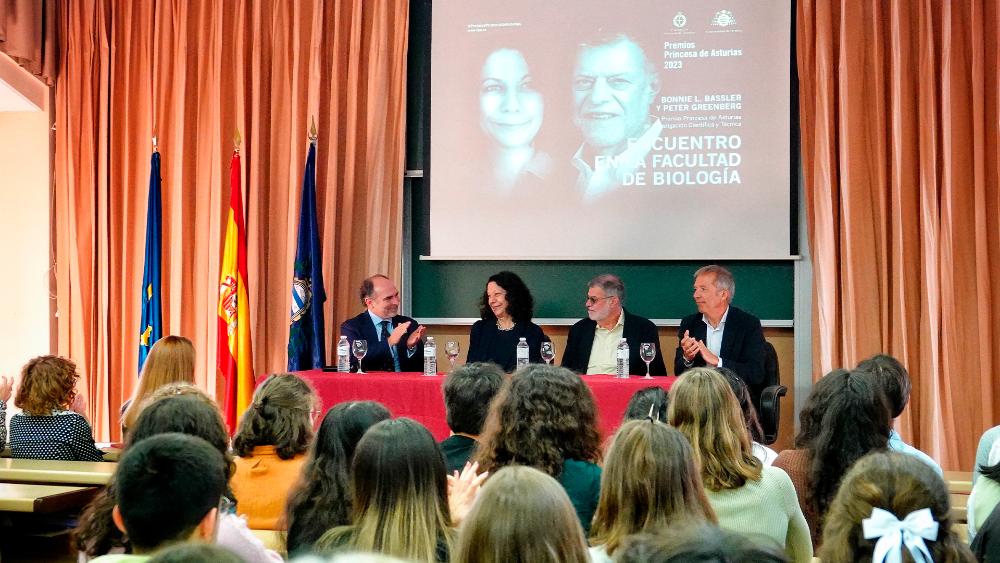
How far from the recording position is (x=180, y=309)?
23.0 ft

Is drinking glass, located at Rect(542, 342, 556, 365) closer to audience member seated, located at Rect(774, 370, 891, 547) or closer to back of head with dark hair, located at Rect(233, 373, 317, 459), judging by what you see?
back of head with dark hair, located at Rect(233, 373, 317, 459)

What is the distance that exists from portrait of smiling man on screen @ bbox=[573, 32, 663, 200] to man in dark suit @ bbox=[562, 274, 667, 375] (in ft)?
2.82

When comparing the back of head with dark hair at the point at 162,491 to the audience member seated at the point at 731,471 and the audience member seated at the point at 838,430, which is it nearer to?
the audience member seated at the point at 731,471

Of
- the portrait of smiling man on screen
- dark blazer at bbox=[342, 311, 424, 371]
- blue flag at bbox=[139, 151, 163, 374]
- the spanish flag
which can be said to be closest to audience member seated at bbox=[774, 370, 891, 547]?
dark blazer at bbox=[342, 311, 424, 371]

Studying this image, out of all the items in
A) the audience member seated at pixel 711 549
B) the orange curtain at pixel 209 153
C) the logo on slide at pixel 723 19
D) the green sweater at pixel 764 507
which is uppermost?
the logo on slide at pixel 723 19

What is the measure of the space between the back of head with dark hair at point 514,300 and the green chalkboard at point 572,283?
1.90 ft

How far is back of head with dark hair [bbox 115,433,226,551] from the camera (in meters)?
1.75

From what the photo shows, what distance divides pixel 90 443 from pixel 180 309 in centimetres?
278

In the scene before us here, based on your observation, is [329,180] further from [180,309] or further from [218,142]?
[180,309]

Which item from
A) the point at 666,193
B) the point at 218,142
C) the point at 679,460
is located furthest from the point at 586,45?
the point at 679,460

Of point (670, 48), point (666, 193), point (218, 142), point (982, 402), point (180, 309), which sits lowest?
point (982, 402)

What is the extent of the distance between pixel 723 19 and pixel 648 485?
4.86 m

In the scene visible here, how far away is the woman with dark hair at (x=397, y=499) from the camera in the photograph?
2.00m

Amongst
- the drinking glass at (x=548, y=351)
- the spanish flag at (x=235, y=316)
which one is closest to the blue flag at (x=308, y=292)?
the spanish flag at (x=235, y=316)
